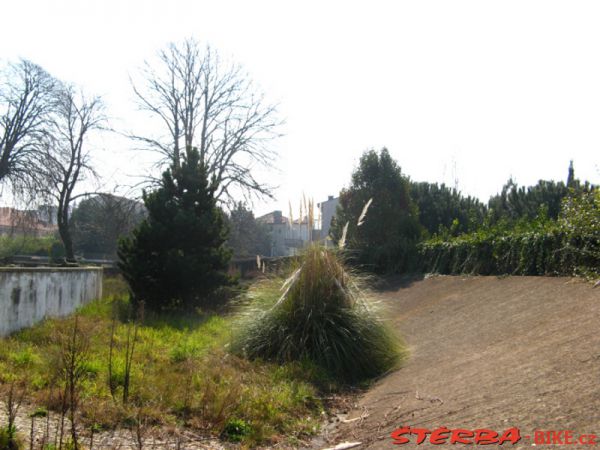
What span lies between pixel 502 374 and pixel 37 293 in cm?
970

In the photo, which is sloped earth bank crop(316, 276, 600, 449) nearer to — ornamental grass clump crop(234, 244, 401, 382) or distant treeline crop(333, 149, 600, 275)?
ornamental grass clump crop(234, 244, 401, 382)

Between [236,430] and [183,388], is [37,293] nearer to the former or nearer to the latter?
[183,388]

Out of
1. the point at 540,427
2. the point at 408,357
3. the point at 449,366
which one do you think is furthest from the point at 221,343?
the point at 540,427

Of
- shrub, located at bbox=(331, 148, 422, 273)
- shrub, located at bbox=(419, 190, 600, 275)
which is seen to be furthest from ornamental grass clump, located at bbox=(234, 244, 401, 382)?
shrub, located at bbox=(331, 148, 422, 273)

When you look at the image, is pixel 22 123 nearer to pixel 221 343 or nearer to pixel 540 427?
pixel 221 343

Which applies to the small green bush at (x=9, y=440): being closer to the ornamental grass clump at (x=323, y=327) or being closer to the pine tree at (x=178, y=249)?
the ornamental grass clump at (x=323, y=327)

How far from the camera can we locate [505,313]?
871cm

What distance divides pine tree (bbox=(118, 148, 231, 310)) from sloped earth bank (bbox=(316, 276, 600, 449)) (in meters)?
6.90

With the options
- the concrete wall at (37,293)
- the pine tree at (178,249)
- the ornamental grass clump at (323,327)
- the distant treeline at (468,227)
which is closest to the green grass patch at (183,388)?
the ornamental grass clump at (323,327)

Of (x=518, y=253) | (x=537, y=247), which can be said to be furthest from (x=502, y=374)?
(x=518, y=253)

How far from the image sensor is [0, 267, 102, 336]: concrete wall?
1002 centimetres

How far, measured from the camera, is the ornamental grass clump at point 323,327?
301 inches

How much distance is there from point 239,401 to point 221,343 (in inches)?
119

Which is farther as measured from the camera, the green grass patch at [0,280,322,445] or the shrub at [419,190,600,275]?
the shrub at [419,190,600,275]
